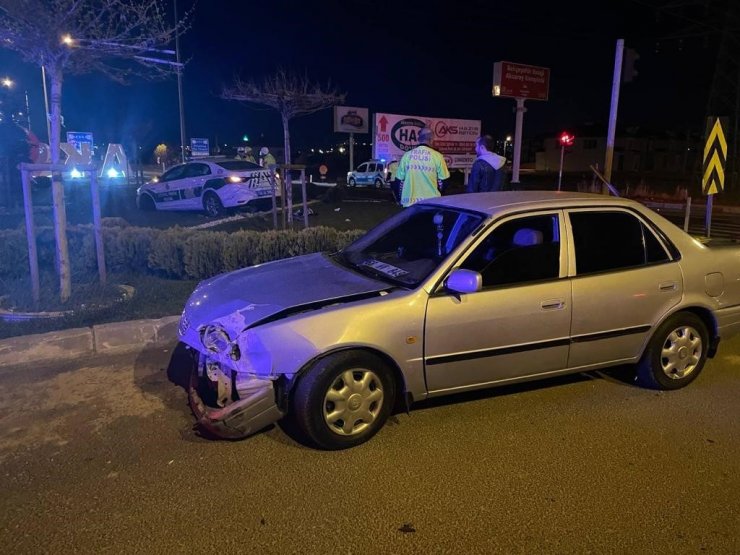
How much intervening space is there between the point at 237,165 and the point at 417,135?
14489mm

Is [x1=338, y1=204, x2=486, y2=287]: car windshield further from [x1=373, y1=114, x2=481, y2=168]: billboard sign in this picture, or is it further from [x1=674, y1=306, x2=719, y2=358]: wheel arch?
[x1=373, y1=114, x2=481, y2=168]: billboard sign

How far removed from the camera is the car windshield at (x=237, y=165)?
45.5ft

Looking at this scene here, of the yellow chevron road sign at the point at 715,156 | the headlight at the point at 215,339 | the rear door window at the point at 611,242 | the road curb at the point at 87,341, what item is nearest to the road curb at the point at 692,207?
the yellow chevron road sign at the point at 715,156

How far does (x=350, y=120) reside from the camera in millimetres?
31969

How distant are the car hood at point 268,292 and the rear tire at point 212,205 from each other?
9.64 meters

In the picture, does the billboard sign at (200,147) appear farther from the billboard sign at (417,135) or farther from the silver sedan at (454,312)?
the silver sedan at (454,312)

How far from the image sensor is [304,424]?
141 inches

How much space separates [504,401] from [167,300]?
410cm

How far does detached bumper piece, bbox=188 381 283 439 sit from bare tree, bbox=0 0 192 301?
384 centimetres

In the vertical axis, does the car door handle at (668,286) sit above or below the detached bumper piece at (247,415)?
above

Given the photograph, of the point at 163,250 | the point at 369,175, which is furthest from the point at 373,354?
the point at 369,175

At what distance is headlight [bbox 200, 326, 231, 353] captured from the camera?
145 inches

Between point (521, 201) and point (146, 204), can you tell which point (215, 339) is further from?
point (146, 204)

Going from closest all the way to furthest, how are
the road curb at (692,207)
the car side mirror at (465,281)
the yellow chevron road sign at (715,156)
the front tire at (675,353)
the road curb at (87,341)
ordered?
the car side mirror at (465,281) < the front tire at (675,353) < the road curb at (87,341) < the yellow chevron road sign at (715,156) < the road curb at (692,207)
